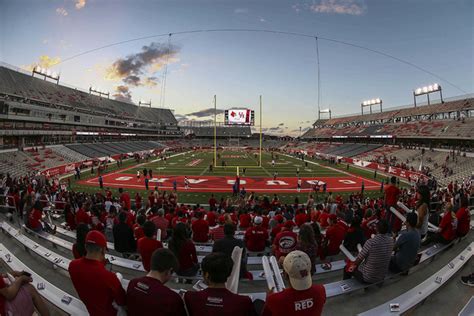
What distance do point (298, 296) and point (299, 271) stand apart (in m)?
0.20

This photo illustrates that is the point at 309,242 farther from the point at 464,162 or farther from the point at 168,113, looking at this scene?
the point at 168,113

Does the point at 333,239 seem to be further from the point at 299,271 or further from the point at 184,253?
the point at 299,271

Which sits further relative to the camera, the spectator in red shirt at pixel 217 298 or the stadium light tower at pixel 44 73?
the stadium light tower at pixel 44 73

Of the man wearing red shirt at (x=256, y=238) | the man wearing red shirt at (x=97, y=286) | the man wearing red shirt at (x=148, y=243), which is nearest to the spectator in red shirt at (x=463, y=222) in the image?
the man wearing red shirt at (x=256, y=238)

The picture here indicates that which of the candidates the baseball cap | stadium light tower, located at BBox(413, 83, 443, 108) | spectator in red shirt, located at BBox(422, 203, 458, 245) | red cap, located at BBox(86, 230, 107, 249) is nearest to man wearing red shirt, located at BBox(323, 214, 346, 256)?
spectator in red shirt, located at BBox(422, 203, 458, 245)

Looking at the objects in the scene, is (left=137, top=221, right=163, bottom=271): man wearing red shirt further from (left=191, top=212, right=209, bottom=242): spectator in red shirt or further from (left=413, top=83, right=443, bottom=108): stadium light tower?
(left=413, top=83, right=443, bottom=108): stadium light tower

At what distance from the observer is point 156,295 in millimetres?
2072

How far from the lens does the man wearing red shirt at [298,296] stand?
1.95 m

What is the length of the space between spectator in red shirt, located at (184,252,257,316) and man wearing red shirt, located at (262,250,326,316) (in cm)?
21

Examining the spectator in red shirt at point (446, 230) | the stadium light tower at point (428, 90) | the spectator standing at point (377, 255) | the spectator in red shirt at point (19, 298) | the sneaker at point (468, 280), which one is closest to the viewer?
the spectator in red shirt at point (19, 298)

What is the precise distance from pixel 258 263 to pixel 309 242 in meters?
1.58

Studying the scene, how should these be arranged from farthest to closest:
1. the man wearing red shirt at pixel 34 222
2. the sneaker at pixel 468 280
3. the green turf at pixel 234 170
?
1. the green turf at pixel 234 170
2. the man wearing red shirt at pixel 34 222
3. the sneaker at pixel 468 280

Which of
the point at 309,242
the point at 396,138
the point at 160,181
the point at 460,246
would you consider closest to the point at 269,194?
the point at 160,181

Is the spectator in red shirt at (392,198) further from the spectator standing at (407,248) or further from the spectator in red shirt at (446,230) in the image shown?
the spectator standing at (407,248)
